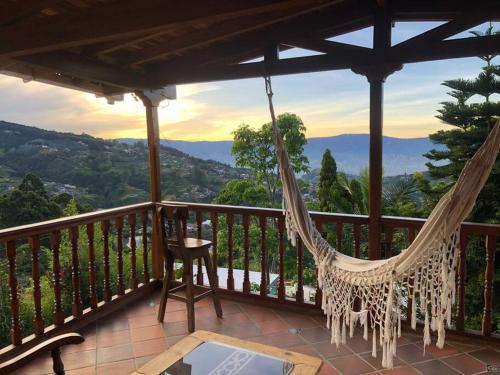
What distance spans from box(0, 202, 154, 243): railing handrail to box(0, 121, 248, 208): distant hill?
5.49 meters

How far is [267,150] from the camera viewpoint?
35.4 ft

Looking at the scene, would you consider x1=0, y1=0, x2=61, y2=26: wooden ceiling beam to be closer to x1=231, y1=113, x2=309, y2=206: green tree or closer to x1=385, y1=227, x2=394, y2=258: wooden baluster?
x1=385, y1=227, x2=394, y2=258: wooden baluster

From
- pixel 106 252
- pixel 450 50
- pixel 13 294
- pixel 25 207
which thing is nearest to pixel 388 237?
pixel 450 50

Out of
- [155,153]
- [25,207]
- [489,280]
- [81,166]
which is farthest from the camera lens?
[81,166]

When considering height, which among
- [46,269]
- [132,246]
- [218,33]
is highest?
[218,33]

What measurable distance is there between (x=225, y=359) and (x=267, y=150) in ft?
30.8

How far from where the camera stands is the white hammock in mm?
1809

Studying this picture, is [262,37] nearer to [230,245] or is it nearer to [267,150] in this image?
[230,245]

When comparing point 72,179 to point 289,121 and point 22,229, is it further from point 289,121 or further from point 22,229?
point 22,229

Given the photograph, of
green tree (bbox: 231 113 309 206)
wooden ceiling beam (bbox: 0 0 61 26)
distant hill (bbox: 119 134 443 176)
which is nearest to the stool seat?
wooden ceiling beam (bbox: 0 0 61 26)

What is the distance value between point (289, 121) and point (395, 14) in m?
7.53

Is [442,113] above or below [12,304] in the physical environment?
above

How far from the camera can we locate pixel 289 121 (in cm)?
1003

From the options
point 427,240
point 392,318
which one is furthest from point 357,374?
point 427,240
